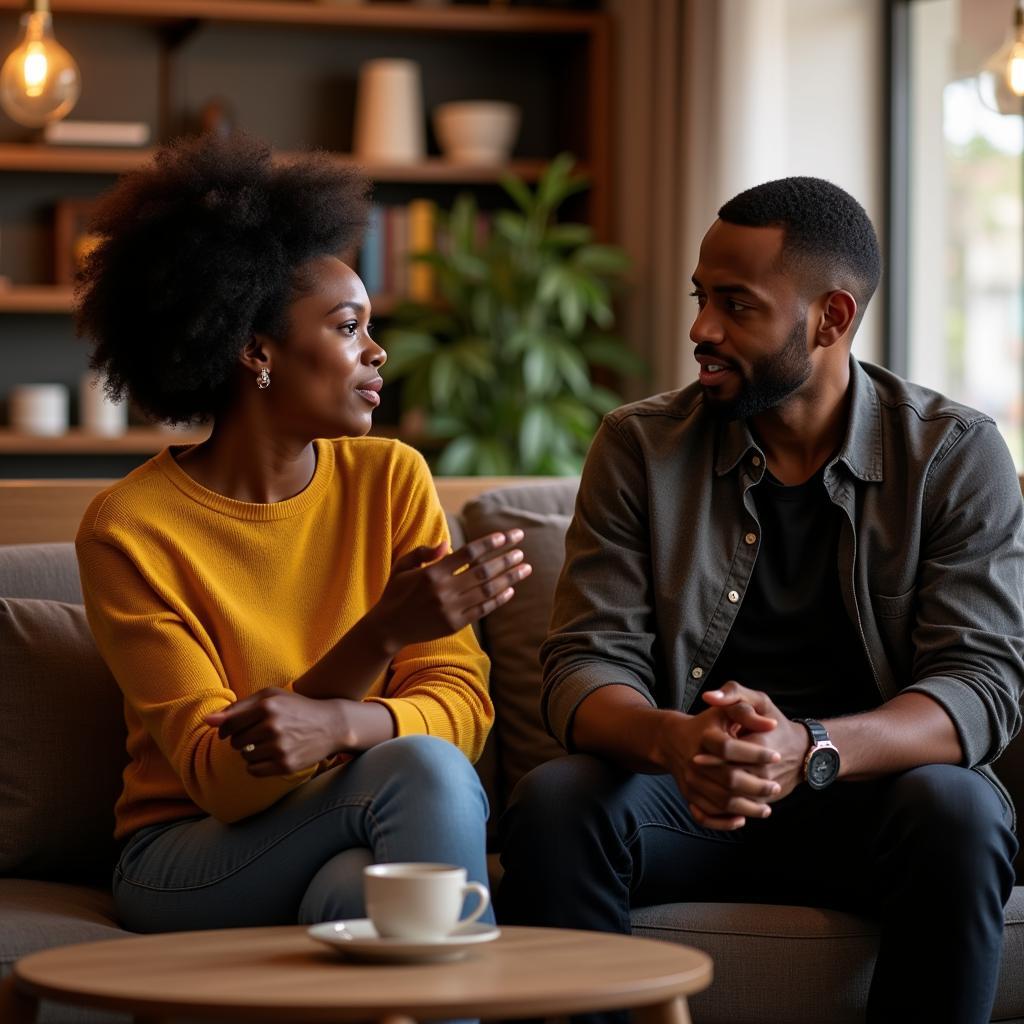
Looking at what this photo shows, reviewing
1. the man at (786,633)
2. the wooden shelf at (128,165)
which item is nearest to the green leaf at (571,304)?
the wooden shelf at (128,165)

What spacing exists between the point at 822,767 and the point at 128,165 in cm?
337

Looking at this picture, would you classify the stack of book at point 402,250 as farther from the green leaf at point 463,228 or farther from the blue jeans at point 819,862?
the blue jeans at point 819,862

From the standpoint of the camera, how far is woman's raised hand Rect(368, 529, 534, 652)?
1.72 metres

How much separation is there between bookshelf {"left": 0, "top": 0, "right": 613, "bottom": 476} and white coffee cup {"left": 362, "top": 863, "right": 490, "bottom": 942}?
11.3 ft

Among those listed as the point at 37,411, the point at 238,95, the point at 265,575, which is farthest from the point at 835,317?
the point at 238,95

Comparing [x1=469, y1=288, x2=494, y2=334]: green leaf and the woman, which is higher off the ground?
[x1=469, y1=288, x2=494, y2=334]: green leaf

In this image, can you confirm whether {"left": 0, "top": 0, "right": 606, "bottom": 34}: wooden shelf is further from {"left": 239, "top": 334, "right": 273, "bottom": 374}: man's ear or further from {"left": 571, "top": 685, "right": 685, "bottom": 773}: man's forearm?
{"left": 571, "top": 685, "right": 685, "bottom": 773}: man's forearm

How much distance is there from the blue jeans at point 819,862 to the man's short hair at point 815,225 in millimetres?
641

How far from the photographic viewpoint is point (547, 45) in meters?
5.16

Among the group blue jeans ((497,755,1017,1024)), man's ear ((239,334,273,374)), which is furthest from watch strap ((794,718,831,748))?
man's ear ((239,334,273,374))

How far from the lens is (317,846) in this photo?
5.80 ft

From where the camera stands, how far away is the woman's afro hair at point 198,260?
6.61 ft

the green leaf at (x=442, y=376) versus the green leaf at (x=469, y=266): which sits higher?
the green leaf at (x=469, y=266)

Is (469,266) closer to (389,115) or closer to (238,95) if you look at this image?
(389,115)
